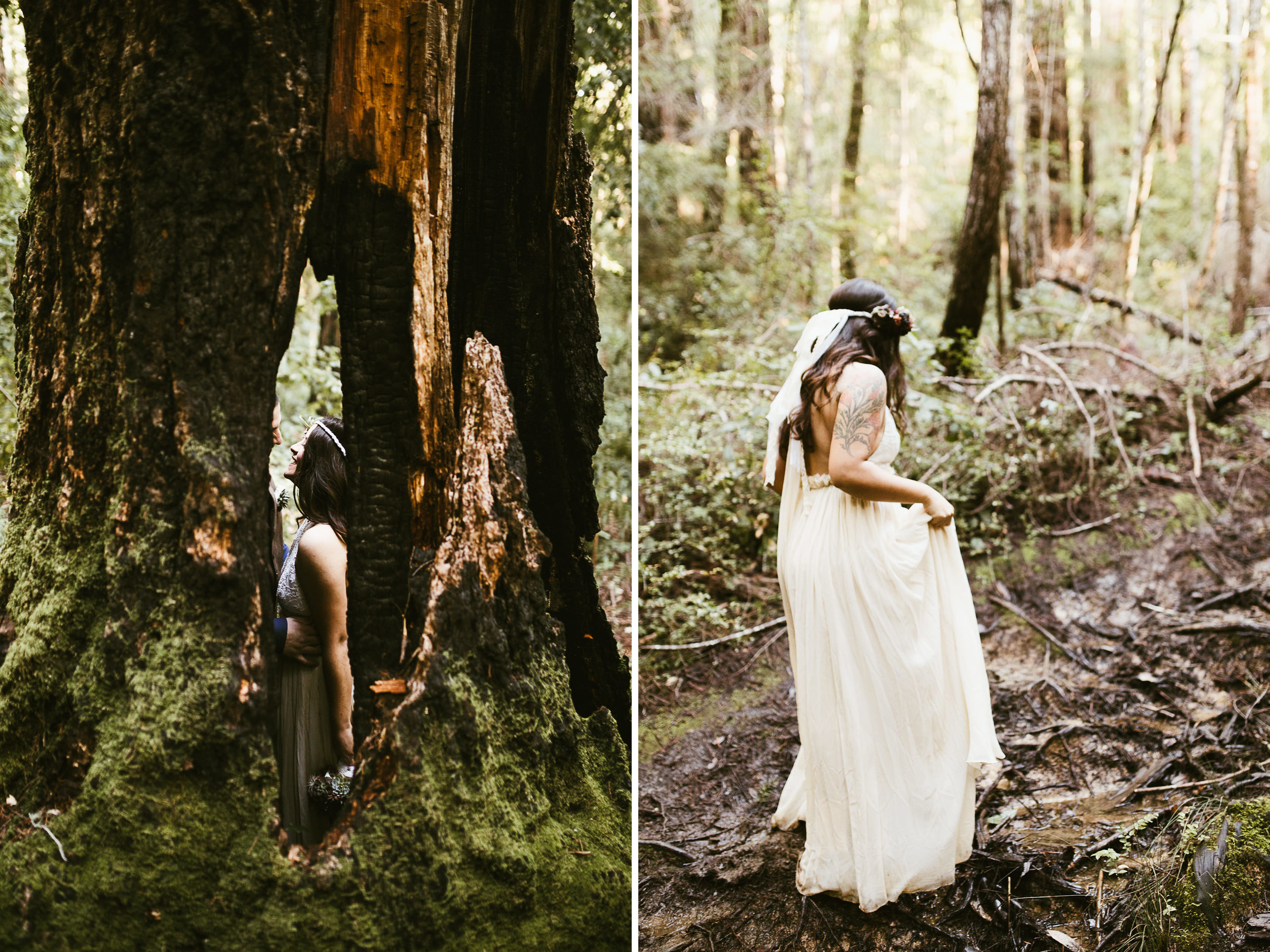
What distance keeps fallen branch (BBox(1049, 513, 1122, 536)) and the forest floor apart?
52 millimetres

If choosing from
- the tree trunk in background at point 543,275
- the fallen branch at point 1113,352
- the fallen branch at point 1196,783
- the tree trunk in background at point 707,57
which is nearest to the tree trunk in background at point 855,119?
the tree trunk in background at point 707,57

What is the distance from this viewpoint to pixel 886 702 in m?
3.33

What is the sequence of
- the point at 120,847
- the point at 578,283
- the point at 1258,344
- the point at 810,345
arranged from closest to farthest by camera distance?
the point at 120,847, the point at 578,283, the point at 810,345, the point at 1258,344

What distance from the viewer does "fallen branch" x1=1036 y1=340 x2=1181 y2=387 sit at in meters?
7.66

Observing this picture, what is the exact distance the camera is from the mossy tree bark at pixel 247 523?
1.95 m

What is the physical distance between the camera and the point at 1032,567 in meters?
6.26

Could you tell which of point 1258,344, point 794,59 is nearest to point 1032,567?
point 1258,344

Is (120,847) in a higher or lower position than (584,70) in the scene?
lower

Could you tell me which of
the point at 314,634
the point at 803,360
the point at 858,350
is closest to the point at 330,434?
the point at 314,634

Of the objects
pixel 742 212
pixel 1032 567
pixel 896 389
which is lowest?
pixel 1032 567

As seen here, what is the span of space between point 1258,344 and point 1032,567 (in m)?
4.34

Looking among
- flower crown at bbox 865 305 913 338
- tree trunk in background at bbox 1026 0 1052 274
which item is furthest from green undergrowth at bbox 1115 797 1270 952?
tree trunk in background at bbox 1026 0 1052 274

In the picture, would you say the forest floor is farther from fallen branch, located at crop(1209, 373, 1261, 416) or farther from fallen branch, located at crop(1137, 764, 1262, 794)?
fallen branch, located at crop(1209, 373, 1261, 416)

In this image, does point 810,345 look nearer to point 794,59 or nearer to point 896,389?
point 896,389
